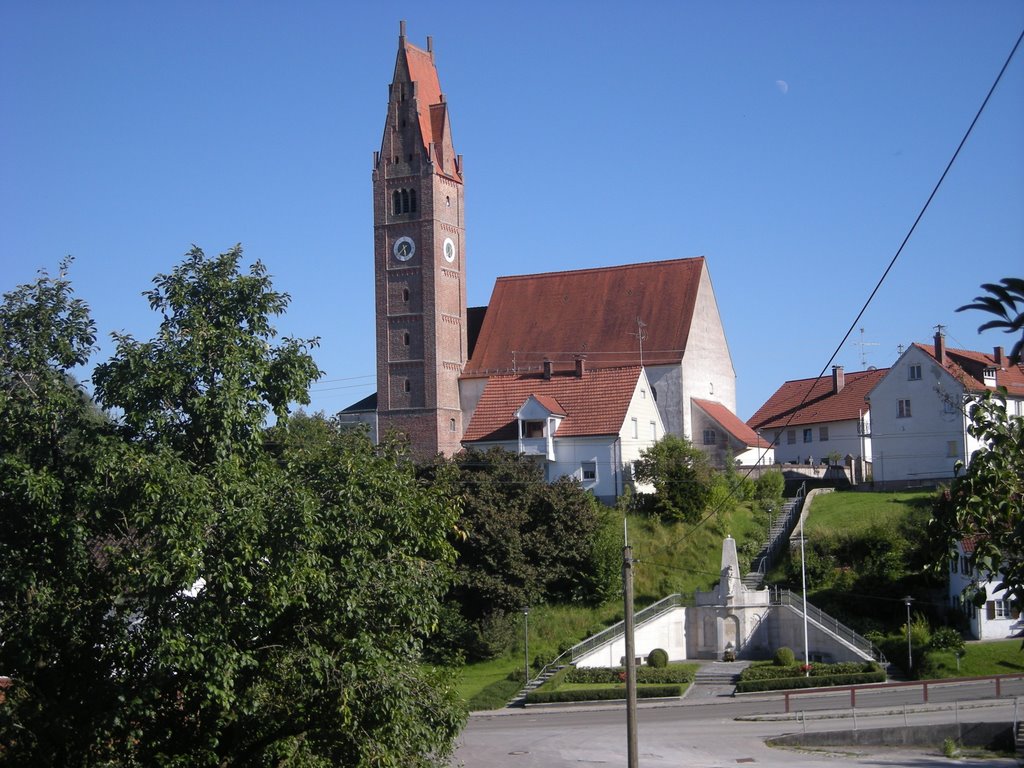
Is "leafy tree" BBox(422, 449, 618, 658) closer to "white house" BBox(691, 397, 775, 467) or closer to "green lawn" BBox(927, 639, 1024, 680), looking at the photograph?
"green lawn" BBox(927, 639, 1024, 680)

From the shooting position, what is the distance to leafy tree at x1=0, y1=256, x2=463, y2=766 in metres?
17.2

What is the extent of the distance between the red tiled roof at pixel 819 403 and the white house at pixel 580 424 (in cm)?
1205

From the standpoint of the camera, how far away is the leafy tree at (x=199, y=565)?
17234 mm

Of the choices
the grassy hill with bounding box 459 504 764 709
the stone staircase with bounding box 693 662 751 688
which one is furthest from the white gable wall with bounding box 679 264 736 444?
the stone staircase with bounding box 693 662 751 688

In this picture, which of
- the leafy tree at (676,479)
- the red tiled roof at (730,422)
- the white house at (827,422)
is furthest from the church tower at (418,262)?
the white house at (827,422)

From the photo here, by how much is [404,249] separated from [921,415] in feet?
101

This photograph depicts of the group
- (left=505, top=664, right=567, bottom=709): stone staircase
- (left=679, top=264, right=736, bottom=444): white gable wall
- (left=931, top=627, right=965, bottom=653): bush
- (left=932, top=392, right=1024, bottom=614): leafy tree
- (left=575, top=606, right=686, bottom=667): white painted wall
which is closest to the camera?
(left=932, top=392, right=1024, bottom=614): leafy tree

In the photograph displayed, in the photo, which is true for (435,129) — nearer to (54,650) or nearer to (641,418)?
(641,418)

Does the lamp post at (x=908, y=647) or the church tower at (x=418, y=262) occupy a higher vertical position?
the church tower at (x=418, y=262)

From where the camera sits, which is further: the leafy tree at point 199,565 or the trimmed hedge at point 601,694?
the trimmed hedge at point 601,694

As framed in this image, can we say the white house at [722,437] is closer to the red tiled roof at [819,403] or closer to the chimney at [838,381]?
the red tiled roof at [819,403]

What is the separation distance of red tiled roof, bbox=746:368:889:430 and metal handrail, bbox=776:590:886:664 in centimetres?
2213

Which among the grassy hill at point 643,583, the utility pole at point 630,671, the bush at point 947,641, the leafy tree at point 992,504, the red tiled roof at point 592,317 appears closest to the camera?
the leafy tree at point 992,504

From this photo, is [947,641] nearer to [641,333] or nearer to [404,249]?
[641,333]
